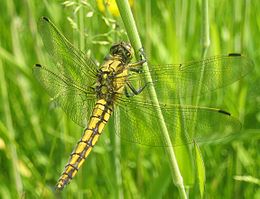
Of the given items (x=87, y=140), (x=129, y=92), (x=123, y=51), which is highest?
(x=123, y=51)

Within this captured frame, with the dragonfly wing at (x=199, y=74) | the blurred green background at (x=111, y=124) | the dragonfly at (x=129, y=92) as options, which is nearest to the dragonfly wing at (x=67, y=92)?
the dragonfly at (x=129, y=92)

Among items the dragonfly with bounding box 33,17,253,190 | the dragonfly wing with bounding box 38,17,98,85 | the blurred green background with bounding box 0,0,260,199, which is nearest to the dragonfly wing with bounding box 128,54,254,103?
the dragonfly with bounding box 33,17,253,190

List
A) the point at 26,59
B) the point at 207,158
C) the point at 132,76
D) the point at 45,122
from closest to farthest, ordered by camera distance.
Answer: the point at 132,76 < the point at 207,158 < the point at 45,122 < the point at 26,59

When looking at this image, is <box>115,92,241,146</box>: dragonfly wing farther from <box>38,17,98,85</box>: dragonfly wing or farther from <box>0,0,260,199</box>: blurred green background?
<box>38,17,98,85</box>: dragonfly wing

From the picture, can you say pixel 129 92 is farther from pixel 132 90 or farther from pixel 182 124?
pixel 182 124

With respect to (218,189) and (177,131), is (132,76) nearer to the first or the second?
(177,131)

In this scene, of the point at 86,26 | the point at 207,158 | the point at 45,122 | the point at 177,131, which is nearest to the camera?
the point at 177,131

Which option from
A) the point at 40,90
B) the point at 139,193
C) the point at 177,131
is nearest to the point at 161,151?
the point at 139,193

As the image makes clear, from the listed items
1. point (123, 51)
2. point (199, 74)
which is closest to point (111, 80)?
point (123, 51)
